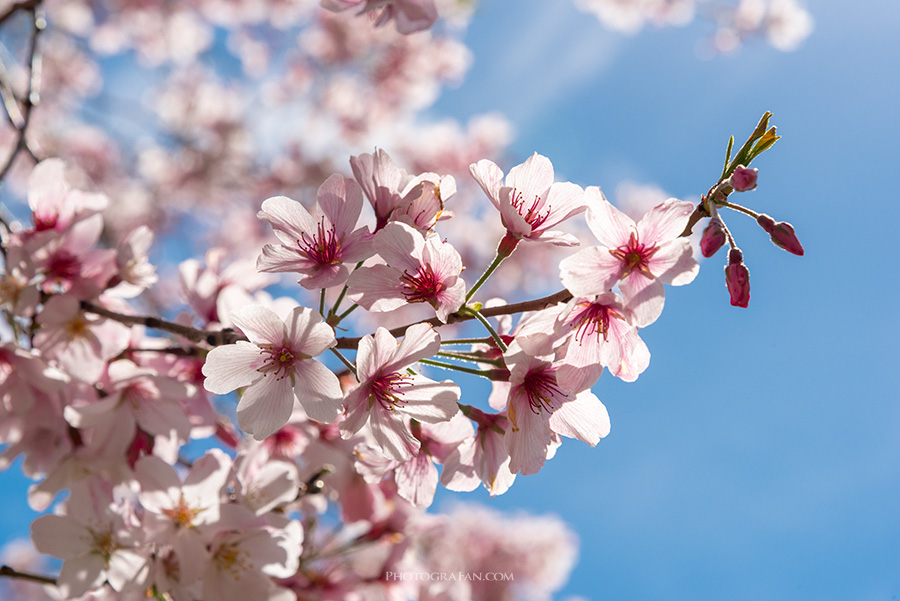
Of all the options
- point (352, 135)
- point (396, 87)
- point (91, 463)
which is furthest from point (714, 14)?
point (91, 463)

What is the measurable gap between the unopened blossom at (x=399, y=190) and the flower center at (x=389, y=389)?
10.4 inches

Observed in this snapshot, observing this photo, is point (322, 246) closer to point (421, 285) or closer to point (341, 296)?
point (341, 296)

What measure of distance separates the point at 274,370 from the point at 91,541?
0.81 metres

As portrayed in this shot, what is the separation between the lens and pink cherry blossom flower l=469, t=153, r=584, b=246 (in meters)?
1.05

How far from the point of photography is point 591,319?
98cm

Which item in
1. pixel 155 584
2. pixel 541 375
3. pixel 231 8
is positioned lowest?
pixel 155 584

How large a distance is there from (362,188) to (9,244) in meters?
0.99

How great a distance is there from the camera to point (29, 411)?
1.55 meters

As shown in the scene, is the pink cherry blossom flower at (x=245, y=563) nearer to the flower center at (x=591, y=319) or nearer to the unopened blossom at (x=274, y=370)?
the unopened blossom at (x=274, y=370)

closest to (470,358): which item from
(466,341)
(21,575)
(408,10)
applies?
(466,341)

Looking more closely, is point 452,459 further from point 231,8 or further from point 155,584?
point 231,8

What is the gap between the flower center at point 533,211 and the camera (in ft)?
3.68

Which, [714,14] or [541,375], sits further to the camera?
[714,14]

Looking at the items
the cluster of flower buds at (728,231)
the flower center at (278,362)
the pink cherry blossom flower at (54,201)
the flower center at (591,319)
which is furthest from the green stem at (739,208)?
the pink cherry blossom flower at (54,201)
